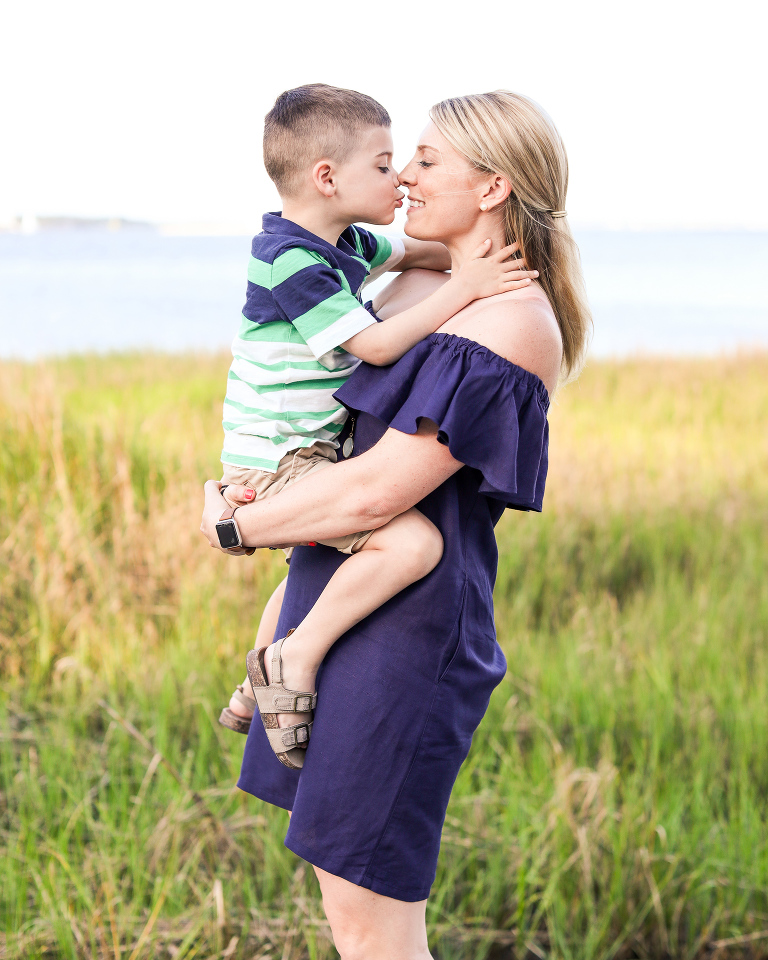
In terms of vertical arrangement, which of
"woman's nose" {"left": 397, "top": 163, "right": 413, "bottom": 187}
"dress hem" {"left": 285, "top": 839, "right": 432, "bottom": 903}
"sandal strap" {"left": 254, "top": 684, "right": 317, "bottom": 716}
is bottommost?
"dress hem" {"left": 285, "top": 839, "right": 432, "bottom": 903}

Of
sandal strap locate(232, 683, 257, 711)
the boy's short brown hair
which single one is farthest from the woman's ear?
sandal strap locate(232, 683, 257, 711)

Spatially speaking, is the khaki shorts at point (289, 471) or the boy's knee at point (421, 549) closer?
the boy's knee at point (421, 549)

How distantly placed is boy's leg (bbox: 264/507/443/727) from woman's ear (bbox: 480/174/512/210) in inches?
26.4

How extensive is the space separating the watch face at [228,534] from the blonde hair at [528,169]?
0.87 metres

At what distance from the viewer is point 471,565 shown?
71.2 inches

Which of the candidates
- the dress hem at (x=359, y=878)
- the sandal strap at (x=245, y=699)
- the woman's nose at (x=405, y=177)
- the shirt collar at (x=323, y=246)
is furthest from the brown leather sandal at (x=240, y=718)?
the woman's nose at (x=405, y=177)

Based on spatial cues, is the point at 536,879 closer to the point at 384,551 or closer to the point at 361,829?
the point at 361,829

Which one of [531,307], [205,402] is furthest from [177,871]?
[205,402]

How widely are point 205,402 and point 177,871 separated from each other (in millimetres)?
6571

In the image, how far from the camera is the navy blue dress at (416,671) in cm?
167

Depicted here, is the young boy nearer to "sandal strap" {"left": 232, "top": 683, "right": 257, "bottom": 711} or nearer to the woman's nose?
the woman's nose

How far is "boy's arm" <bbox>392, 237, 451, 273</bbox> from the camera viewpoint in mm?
2238

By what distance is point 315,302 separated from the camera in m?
1.79

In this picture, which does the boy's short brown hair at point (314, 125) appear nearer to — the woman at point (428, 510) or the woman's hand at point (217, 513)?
the woman at point (428, 510)
